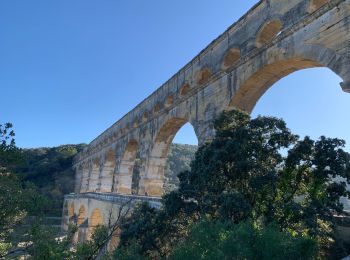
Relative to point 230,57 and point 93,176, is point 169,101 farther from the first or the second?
point 93,176

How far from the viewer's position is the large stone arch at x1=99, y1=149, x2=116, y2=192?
25.8 meters

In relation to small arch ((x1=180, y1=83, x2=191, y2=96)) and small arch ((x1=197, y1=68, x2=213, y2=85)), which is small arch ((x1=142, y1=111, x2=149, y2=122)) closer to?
small arch ((x1=180, y1=83, x2=191, y2=96))

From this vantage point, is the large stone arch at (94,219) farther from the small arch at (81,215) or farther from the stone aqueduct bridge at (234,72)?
the small arch at (81,215)

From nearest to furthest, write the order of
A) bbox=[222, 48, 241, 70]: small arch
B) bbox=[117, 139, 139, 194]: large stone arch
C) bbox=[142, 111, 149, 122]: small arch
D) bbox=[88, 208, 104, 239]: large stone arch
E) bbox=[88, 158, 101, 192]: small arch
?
bbox=[222, 48, 241, 70]: small arch < bbox=[142, 111, 149, 122]: small arch < bbox=[88, 208, 104, 239]: large stone arch < bbox=[117, 139, 139, 194]: large stone arch < bbox=[88, 158, 101, 192]: small arch

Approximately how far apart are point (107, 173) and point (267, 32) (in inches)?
774

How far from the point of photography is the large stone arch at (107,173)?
25.8 m

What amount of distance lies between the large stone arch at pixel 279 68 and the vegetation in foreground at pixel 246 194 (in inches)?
69.4

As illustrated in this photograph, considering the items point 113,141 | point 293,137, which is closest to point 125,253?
point 293,137

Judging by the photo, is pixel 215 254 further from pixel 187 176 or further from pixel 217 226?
pixel 187 176

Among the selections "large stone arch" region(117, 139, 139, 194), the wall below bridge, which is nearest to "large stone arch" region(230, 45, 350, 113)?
the wall below bridge

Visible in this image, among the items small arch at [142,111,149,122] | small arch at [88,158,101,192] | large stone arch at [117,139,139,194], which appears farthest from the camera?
small arch at [88,158,101,192]

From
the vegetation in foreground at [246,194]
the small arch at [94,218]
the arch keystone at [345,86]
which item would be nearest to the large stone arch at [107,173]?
the small arch at [94,218]

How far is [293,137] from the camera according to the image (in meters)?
6.93

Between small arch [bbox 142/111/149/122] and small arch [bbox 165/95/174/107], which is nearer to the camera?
small arch [bbox 165/95/174/107]
